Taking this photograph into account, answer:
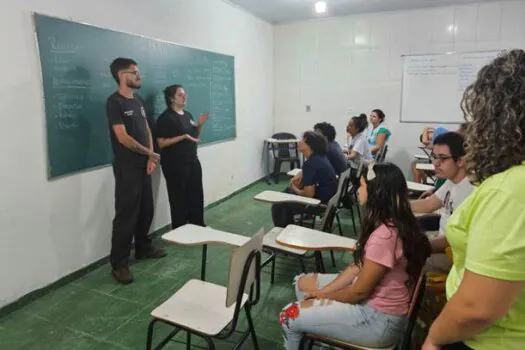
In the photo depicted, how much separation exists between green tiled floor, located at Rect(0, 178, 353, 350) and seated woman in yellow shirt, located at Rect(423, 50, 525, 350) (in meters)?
1.54

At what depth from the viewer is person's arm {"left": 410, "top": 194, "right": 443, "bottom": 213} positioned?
2.58 meters

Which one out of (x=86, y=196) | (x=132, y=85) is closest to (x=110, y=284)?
(x=86, y=196)

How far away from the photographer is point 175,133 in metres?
3.53

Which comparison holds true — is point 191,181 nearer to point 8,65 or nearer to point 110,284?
point 110,284

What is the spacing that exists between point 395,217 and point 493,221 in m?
0.82

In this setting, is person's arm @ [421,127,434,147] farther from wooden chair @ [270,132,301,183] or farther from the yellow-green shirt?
the yellow-green shirt

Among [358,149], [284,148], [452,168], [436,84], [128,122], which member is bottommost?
[284,148]

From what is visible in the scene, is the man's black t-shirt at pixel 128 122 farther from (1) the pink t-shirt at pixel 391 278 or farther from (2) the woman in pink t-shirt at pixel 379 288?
(1) the pink t-shirt at pixel 391 278

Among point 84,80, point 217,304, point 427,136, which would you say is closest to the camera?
point 217,304

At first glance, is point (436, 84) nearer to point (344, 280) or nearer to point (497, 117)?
point (344, 280)

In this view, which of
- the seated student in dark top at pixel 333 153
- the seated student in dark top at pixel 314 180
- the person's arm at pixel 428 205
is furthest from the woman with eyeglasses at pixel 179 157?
Result: the person's arm at pixel 428 205

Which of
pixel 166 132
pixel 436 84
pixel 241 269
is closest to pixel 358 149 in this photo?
pixel 436 84

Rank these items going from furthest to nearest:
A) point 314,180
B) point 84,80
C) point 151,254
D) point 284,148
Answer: point 284,148 → point 151,254 → point 314,180 → point 84,80

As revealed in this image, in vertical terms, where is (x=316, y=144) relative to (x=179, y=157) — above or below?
above
